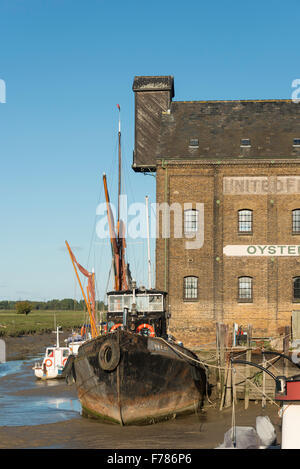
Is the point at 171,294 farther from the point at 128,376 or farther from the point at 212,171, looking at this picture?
the point at 128,376

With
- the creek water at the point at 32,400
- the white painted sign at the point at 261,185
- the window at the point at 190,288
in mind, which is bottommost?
the creek water at the point at 32,400

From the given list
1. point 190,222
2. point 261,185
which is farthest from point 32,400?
point 261,185

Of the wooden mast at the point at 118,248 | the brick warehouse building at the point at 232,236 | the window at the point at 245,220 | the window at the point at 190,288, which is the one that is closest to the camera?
the wooden mast at the point at 118,248

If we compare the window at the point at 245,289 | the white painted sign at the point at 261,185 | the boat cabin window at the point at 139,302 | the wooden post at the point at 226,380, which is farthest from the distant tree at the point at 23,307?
the wooden post at the point at 226,380

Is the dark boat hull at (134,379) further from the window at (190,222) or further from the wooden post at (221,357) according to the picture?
the window at (190,222)

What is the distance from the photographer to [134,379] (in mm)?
19953

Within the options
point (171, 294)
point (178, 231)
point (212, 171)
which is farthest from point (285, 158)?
point (171, 294)

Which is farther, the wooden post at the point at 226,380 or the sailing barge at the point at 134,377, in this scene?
the wooden post at the point at 226,380

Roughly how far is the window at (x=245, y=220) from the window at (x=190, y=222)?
2.70 meters

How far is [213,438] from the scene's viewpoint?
18156 mm

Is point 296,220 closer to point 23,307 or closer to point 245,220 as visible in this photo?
point 245,220

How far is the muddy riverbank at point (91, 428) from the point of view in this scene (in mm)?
17594
